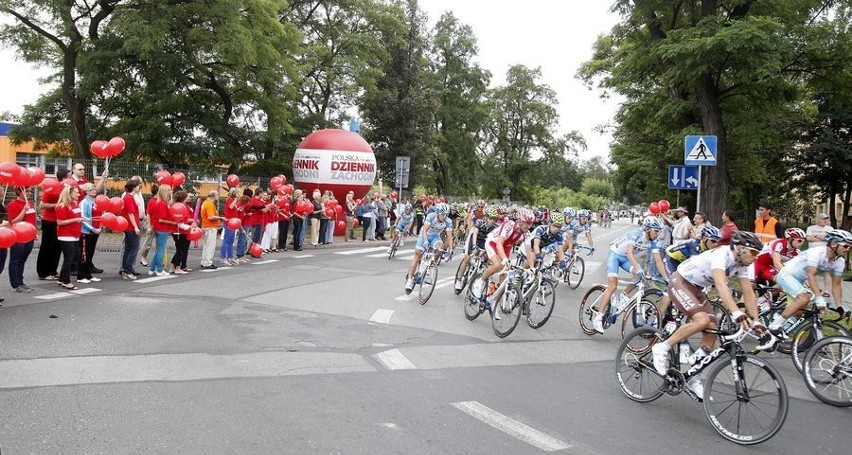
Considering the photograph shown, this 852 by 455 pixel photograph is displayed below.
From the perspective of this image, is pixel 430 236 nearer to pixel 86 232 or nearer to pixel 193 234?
pixel 193 234

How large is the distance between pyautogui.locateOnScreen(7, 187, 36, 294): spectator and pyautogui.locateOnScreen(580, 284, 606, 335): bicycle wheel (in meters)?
7.93

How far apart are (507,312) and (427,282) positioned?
262 centimetres

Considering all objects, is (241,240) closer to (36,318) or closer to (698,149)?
(36,318)

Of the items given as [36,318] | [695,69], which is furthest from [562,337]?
[695,69]

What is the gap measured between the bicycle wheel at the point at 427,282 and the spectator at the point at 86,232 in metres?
5.90

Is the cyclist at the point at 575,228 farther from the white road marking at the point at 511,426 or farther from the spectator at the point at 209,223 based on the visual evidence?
the white road marking at the point at 511,426

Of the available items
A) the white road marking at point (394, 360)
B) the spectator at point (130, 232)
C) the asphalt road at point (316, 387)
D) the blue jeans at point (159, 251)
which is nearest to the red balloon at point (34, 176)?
the asphalt road at point (316, 387)

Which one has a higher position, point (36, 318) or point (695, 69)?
point (695, 69)

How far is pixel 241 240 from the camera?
16.0 m

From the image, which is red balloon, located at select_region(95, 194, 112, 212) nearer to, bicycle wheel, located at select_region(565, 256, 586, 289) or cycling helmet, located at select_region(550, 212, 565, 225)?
cycling helmet, located at select_region(550, 212, 565, 225)

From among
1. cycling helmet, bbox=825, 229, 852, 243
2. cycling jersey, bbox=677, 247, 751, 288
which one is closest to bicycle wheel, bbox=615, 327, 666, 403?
cycling jersey, bbox=677, 247, 751, 288

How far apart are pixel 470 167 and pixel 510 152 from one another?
38.4ft

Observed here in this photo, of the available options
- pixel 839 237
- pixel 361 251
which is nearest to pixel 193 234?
pixel 361 251

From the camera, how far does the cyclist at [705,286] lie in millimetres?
5238
